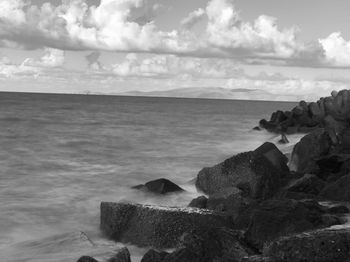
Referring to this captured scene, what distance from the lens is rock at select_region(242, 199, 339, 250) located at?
9008 mm

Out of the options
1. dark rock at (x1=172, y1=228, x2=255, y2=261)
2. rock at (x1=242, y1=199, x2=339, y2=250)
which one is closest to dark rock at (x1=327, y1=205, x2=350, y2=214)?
rock at (x1=242, y1=199, x2=339, y2=250)

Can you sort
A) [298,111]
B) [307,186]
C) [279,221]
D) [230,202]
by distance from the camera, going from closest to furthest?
[279,221] < [230,202] < [307,186] < [298,111]

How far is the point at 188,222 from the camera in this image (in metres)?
10.1

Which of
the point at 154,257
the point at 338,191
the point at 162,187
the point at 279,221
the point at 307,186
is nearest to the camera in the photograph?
the point at 154,257

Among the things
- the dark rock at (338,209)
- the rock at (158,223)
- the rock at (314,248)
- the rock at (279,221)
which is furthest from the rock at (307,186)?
the rock at (314,248)

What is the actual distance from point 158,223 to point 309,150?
28.8ft

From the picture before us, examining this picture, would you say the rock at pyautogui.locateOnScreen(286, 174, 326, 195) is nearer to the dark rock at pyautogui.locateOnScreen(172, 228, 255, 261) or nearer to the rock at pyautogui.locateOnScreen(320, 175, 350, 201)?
the rock at pyautogui.locateOnScreen(320, 175, 350, 201)

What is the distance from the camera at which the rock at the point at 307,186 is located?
13.1 metres

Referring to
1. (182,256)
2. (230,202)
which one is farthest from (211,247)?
(230,202)

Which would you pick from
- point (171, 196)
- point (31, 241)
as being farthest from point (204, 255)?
point (171, 196)

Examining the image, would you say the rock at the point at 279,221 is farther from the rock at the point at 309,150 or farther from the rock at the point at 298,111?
the rock at the point at 298,111

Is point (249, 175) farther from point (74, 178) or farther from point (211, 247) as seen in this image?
point (74, 178)

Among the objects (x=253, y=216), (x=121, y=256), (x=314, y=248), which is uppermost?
(x=314, y=248)

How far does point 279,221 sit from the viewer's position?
9.17 meters
